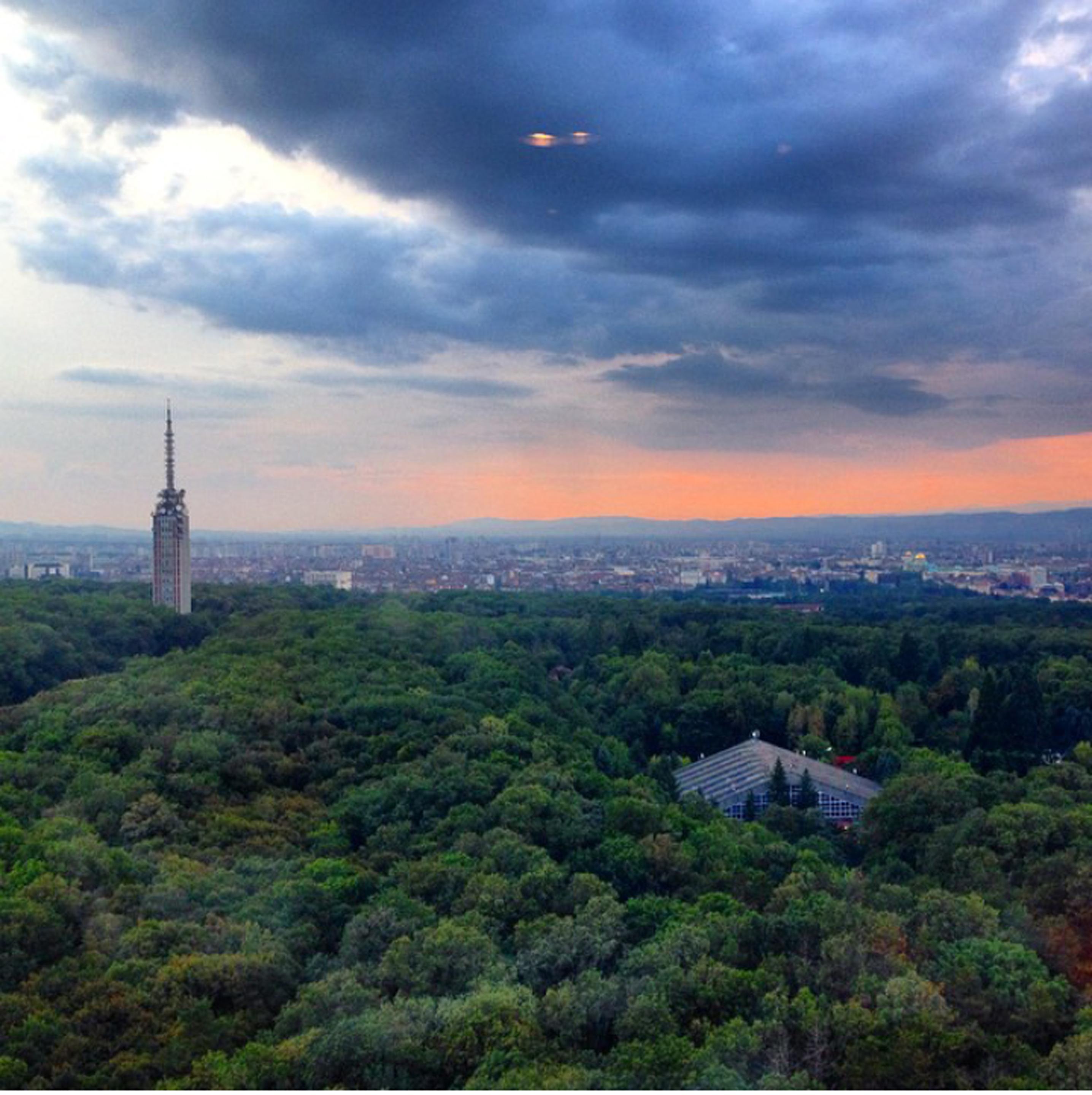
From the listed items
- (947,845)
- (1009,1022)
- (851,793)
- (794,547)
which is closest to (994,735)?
(851,793)

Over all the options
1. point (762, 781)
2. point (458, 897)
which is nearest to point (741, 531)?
point (458, 897)

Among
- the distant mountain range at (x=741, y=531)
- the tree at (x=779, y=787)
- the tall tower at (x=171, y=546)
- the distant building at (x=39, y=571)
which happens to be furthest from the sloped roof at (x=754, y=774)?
the distant building at (x=39, y=571)

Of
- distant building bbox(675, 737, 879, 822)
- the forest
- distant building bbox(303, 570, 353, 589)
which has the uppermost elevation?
distant building bbox(303, 570, 353, 589)

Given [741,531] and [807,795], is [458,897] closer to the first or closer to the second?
[741,531]

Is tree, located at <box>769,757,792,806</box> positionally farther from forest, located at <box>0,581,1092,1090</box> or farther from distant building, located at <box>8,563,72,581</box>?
distant building, located at <box>8,563,72,581</box>

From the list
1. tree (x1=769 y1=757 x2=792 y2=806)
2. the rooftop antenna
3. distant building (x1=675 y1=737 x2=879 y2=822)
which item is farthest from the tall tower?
tree (x1=769 y1=757 x2=792 y2=806)

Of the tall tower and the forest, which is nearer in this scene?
the forest
